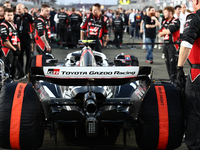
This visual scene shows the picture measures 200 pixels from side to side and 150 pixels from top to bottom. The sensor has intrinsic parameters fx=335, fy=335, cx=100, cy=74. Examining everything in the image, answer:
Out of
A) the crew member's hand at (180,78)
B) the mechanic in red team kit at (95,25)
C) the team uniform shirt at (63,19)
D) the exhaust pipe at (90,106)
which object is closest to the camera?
the exhaust pipe at (90,106)

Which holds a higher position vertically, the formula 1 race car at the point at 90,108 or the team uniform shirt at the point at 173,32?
the team uniform shirt at the point at 173,32

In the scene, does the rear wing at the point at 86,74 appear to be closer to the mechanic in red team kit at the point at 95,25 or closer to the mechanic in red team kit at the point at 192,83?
the mechanic in red team kit at the point at 192,83

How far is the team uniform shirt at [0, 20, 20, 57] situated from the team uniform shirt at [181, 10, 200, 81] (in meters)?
4.90

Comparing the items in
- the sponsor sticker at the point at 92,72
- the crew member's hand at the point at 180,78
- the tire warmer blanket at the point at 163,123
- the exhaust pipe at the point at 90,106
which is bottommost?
the tire warmer blanket at the point at 163,123

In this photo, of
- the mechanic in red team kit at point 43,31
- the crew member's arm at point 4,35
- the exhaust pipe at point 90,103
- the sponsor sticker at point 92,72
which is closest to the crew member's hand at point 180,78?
the sponsor sticker at point 92,72

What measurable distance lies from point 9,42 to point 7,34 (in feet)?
0.60

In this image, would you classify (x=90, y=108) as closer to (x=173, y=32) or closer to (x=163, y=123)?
(x=163, y=123)

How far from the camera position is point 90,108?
3430mm

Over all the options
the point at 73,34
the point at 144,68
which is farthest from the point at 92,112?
the point at 73,34

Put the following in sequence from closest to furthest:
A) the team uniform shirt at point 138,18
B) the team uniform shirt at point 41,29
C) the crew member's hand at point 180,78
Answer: the crew member's hand at point 180,78
the team uniform shirt at point 41,29
the team uniform shirt at point 138,18

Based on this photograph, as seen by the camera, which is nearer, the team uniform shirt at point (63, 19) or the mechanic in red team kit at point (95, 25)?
the mechanic in red team kit at point (95, 25)

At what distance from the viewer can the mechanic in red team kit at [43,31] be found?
27.5ft

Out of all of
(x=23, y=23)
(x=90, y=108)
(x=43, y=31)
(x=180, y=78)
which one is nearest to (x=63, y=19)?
(x=23, y=23)

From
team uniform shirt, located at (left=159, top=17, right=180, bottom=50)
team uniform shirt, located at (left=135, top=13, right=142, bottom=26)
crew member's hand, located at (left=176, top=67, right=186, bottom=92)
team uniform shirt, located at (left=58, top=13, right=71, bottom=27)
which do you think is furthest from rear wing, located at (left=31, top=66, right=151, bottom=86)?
team uniform shirt, located at (left=135, top=13, right=142, bottom=26)
